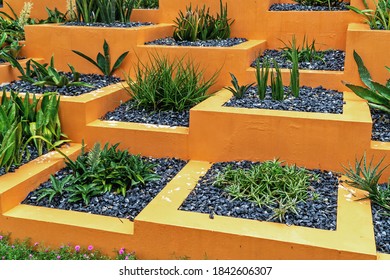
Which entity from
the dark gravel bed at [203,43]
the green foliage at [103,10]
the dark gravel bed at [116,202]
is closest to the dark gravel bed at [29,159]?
the dark gravel bed at [116,202]

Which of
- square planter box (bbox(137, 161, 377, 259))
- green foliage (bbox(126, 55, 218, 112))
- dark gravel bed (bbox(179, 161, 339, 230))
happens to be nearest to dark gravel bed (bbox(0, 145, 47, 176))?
green foliage (bbox(126, 55, 218, 112))

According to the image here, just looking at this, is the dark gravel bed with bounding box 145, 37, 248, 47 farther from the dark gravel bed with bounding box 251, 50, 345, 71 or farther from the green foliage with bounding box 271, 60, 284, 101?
the green foliage with bounding box 271, 60, 284, 101

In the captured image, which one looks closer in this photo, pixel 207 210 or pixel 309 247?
pixel 309 247

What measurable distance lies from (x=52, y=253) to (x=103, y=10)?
3.64 meters

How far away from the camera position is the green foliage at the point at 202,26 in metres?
6.00

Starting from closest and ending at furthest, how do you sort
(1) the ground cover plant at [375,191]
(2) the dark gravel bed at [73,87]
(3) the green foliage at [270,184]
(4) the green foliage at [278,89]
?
(1) the ground cover plant at [375,191], (3) the green foliage at [270,184], (4) the green foliage at [278,89], (2) the dark gravel bed at [73,87]

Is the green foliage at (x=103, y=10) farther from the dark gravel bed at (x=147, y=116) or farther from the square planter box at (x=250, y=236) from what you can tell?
the square planter box at (x=250, y=236)

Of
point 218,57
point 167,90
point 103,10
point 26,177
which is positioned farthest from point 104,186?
point 103,10

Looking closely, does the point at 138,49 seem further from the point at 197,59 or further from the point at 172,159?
the point at 172,159

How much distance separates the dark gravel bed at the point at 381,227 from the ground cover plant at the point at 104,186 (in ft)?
5.33

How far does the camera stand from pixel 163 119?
190 inches

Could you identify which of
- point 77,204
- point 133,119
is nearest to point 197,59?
point 133,119

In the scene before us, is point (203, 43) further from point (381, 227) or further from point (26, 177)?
point (381, 227)

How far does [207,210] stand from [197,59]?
2.42 meters
